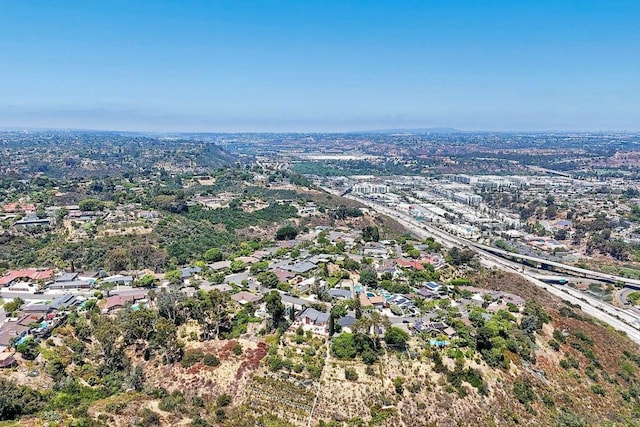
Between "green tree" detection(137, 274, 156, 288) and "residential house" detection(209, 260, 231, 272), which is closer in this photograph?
"green tree" detection(137, 274, 156, 288)

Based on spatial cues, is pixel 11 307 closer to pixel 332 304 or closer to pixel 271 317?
pixel 271 317

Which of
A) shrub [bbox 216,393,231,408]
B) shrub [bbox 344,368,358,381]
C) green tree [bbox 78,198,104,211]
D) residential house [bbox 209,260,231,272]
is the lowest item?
shrub [bbox 216,393,231,408]

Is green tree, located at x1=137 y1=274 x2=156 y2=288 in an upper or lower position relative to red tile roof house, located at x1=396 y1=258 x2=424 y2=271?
upper

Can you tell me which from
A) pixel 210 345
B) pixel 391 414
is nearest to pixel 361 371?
pixel 391 414

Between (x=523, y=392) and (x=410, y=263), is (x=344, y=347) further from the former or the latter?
(x=410, y=263)

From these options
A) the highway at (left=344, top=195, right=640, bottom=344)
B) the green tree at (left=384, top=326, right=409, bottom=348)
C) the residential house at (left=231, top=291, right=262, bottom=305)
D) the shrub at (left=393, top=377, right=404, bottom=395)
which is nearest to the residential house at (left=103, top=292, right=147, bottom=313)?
the residential house at (left=231, top=291, right=262, bottom=305)

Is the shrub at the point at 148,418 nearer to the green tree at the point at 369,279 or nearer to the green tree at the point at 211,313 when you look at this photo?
the green tree at the point at 211,313

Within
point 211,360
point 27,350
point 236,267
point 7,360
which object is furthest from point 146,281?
point 211,360

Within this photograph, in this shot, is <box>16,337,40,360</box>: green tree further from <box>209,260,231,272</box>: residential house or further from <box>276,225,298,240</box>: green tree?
<box>276,225,298,240</box>: green tree

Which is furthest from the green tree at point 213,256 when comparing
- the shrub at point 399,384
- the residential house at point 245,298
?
the shrub at point 399,384
